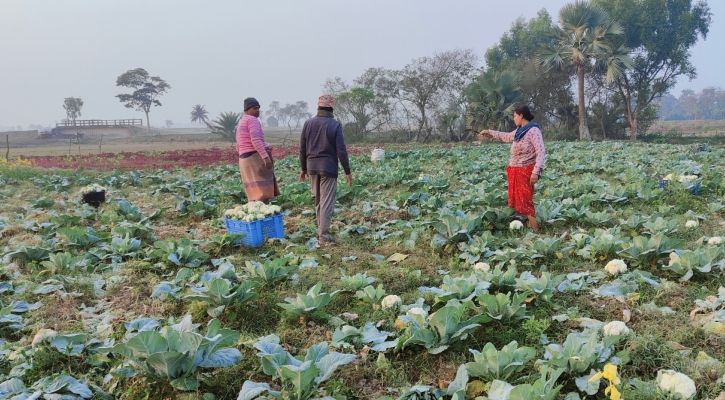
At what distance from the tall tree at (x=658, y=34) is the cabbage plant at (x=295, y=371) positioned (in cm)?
2779

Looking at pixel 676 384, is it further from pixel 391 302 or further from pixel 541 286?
pixel 391 302

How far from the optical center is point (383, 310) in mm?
3195

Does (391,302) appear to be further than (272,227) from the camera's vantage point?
No

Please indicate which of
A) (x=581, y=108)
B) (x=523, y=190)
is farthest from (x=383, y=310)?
(x=581, y=108)

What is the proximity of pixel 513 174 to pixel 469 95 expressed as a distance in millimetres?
22624

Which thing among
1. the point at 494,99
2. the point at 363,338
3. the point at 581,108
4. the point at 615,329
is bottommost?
the point at 363,338

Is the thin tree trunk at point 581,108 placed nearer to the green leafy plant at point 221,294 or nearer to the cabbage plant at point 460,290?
the cabbage plant at point 460,290

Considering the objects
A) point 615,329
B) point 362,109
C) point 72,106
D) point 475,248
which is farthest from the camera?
point 72,106

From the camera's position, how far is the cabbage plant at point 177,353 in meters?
2.19

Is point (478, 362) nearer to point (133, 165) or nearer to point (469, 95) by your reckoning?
point (133, 165)

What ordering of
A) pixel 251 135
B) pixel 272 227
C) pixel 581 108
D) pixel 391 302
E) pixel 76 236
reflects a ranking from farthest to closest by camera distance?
pixel 581 108, pixel 251 135, pixel 272 227, pixel 76 236, pixel 391 302

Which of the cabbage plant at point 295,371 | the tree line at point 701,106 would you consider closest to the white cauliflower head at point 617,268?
the cabbage plant at point 295,371

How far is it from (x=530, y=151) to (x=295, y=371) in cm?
396

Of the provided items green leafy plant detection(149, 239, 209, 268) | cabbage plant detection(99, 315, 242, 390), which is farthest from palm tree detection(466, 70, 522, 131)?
cabbage plant detection(99, 315, 242, 390)
